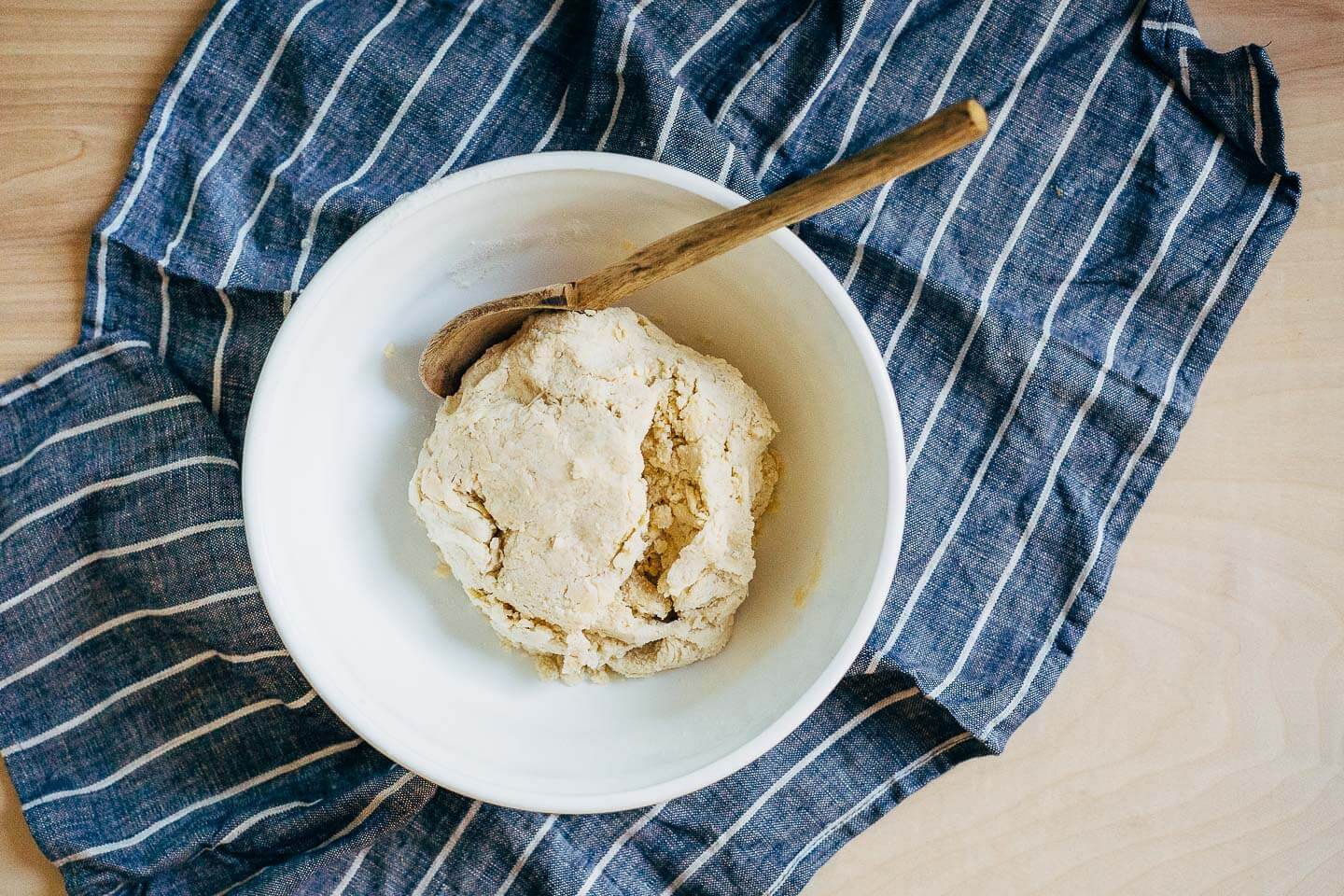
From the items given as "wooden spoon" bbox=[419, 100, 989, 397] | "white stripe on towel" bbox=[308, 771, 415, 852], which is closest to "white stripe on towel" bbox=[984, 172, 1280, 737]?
"wooden spoon" bbox=[419, 100, 989, 397]

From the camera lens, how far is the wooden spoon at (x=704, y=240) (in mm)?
736

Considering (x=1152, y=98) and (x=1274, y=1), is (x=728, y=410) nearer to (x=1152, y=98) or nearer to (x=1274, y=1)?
(x=1152, y=98)

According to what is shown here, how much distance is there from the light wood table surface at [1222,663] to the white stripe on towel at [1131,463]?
5 centimetres

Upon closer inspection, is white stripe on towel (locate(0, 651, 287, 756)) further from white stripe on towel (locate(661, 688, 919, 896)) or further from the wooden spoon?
white stripe on towel (locate(661, 688, 919, 896))

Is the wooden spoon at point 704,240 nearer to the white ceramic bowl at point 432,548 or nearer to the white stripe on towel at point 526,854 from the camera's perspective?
the white ceramic bowl at point 432,548

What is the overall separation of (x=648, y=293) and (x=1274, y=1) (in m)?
0.84

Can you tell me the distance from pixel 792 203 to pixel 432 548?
59cm

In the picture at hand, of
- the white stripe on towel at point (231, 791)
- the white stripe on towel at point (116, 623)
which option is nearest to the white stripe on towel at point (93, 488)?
the white stripe on towel at point (116, 623)

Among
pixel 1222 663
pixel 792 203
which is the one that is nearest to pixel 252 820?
pixel 792 203

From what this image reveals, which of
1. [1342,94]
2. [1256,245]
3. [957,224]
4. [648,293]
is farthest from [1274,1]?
[648,293]

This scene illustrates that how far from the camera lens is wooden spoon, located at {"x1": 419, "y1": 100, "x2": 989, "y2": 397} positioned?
736mm

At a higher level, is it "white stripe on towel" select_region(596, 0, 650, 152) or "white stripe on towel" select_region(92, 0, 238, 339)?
"white stripe on towel" select_region(596, 0, 650, 152)

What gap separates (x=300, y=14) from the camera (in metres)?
1.23

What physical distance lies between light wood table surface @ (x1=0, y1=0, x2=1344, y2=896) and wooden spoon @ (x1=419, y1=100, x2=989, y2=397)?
0.50m
